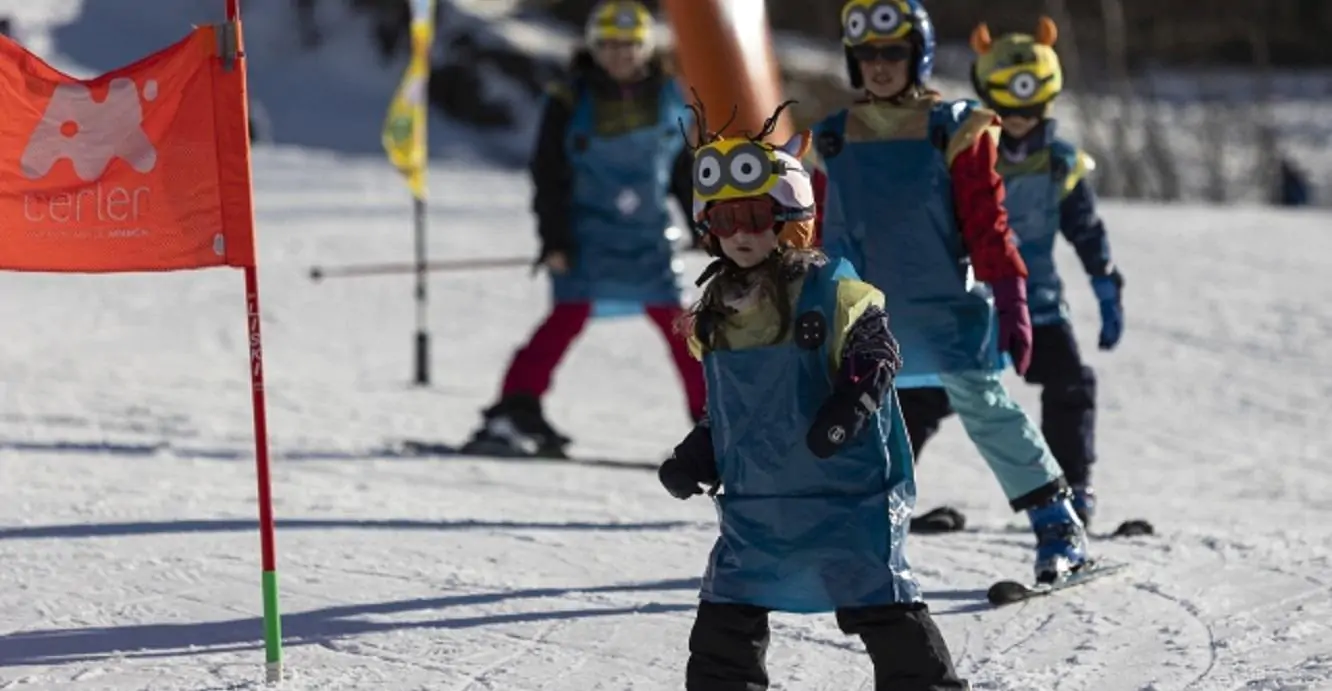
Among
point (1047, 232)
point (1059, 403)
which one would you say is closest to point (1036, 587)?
A: point (1059, 403)

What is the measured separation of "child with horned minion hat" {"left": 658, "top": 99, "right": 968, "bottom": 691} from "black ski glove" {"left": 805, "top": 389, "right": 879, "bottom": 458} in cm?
12

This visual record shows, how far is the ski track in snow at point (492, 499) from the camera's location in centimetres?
508

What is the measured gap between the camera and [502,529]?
6.75 m

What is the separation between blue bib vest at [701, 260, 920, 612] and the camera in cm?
408

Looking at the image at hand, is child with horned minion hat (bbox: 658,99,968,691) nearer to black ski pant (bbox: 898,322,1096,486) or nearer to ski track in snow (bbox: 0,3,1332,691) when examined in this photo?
→ ski track in snow (bbox: 0,3,1332,691)

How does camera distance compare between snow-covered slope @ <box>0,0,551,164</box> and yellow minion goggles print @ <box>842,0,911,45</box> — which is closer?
yellow minion goggles print @ <box>842,0,911,45</box>

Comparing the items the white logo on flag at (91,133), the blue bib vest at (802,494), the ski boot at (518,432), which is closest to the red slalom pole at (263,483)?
the white logo on flag at (91,133)

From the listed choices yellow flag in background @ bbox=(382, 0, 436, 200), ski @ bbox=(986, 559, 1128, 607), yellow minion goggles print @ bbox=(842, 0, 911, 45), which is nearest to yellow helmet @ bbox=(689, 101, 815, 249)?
yellow minion goggles print @ bbox=(842, 0, 911, 45)

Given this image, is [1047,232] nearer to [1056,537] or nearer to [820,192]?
[820,192]

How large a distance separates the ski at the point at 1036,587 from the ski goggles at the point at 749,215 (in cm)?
191

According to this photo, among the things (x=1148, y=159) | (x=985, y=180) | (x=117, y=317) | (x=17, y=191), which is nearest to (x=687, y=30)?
(x=985, y=180)

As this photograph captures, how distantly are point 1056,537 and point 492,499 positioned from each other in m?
2.49

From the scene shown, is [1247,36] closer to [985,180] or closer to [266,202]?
[266,202]

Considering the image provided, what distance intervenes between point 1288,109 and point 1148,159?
5.26 m
